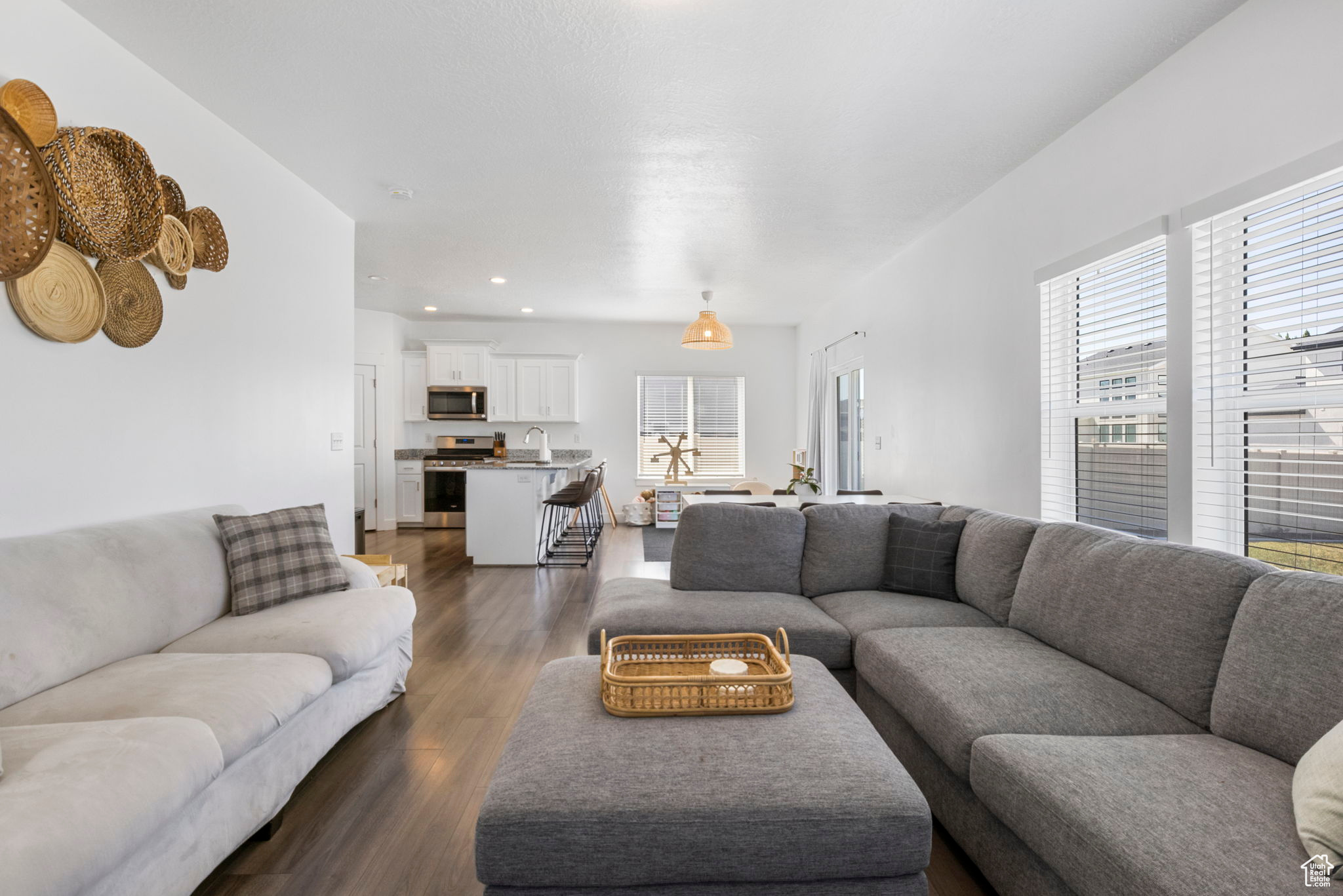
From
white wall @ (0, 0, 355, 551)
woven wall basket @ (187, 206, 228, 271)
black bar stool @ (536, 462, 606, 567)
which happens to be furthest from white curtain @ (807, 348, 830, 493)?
woven wall basket @ (187, 206, 228, 271)

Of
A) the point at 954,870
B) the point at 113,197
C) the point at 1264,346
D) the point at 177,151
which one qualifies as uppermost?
the point at 177,151

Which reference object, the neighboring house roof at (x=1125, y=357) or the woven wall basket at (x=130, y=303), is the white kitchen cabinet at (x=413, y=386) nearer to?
the woven wall basket at (x=130, y=303)

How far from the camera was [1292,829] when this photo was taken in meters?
1.13

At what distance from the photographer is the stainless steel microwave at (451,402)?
7.94m

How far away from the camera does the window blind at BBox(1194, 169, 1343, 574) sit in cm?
190

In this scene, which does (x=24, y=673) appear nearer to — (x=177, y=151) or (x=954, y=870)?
(x=177, y=151)

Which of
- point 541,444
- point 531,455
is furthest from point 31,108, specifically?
point 531,455

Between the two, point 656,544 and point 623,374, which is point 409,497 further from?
point 656,544

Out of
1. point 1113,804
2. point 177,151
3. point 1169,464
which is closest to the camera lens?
point 1113,804

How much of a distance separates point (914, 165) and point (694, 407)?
532cm

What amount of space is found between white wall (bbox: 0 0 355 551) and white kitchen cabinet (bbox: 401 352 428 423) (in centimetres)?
388

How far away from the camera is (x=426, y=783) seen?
214 cm

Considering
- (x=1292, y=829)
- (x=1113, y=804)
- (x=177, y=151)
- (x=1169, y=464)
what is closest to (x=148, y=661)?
(x=177, y=151)

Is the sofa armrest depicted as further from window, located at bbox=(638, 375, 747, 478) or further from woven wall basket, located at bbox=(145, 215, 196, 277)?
window, located at bbox=(638, 375, 747, 478)
